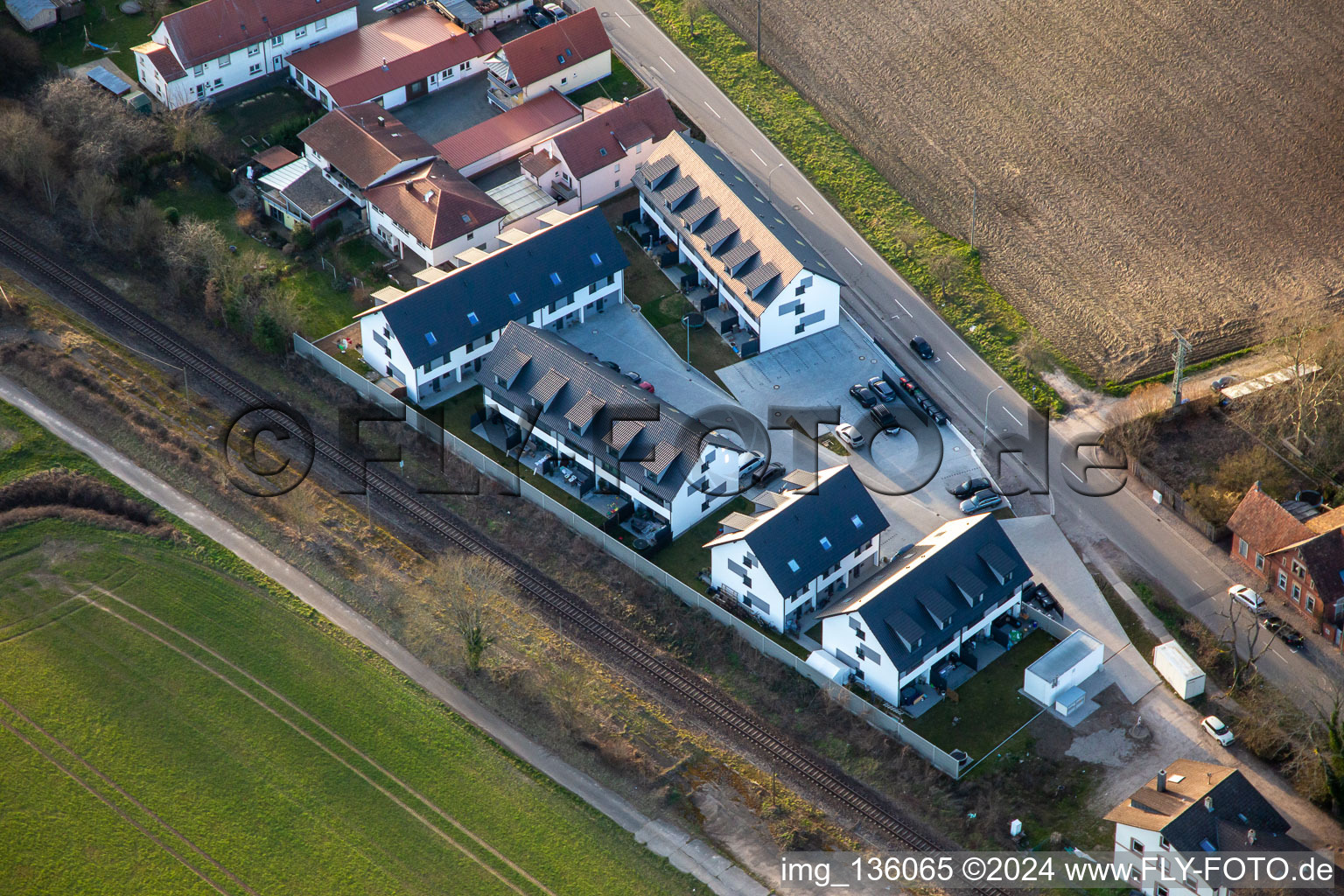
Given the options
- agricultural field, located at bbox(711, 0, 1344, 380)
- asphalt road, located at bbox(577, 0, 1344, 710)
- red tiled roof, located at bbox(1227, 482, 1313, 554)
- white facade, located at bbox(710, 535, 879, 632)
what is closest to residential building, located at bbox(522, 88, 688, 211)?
asphalt road, located at bbox(577, 0, 1344, 710)

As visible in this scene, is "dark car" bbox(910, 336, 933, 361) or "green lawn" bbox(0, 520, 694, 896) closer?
"green lawn" bbox(0, 520, 694, 896)

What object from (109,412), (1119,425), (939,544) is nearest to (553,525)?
(939,544)

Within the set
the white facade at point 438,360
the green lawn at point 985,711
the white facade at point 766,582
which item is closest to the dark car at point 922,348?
the white facade at point 766,582

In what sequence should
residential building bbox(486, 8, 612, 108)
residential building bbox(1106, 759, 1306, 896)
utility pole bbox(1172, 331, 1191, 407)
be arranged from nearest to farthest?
residential building bbox(1106, 759, 1306, 896) → utility pole bbox(1172, 331, 1191, 407) → residential building bbox(486, 8, 612, 108)

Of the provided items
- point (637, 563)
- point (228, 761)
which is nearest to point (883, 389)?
point (637, 563)

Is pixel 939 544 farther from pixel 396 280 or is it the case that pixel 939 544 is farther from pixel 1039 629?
pixel 396 280

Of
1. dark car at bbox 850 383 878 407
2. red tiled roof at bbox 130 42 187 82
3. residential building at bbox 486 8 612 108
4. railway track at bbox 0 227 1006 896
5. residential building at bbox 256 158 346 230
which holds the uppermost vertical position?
residential building at bbox 486 8 612 108

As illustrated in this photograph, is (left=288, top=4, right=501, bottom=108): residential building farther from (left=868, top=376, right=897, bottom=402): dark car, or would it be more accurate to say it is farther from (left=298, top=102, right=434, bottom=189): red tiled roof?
(left=868, top=376, right=897, bottom=402): dark car

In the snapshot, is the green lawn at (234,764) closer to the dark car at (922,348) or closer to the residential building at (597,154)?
the residential building at (597,154)

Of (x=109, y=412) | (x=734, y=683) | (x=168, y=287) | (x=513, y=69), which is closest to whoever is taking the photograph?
(x=734, y=683)
